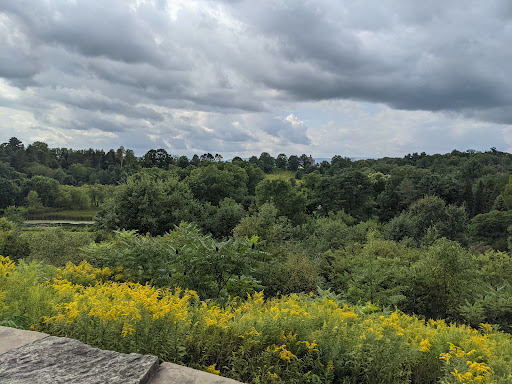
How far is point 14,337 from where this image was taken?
9.64ft

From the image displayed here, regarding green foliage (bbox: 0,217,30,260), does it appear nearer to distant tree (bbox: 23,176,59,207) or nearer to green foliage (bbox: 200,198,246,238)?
green foliage (bbox: 200,198,246,238)

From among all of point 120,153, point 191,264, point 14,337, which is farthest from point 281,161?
point 14,337

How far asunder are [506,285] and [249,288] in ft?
23.2

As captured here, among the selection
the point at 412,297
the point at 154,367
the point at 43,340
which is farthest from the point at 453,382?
the point at 412,297

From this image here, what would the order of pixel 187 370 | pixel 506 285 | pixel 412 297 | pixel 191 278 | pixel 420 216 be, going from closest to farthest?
pixel 187 370 < pixel 191 278 < pixel 506 285 < pixel 412 297 < pixel 420 216

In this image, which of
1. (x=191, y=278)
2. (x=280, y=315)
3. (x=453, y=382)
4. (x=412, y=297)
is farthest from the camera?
(x=412, y=297)

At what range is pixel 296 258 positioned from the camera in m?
10.2

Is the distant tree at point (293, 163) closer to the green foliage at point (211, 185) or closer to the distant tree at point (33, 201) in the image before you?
the green foliage at point (211, 185)

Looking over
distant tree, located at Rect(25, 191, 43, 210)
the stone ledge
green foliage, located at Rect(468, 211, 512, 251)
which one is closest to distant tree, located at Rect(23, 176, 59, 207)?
distant tree, located at Rect(25, 191, 43, 210)

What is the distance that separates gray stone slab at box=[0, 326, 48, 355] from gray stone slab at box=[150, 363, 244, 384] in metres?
1.26

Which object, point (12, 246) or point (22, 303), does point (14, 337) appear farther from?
point (12, 246)

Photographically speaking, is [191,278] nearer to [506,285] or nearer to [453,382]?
[453,382]

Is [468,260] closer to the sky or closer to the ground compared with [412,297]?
closer to the sky

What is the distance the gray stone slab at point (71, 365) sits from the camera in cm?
237
